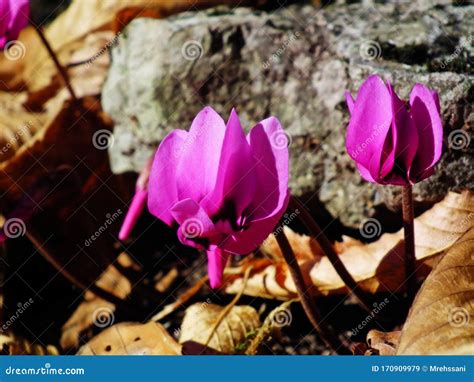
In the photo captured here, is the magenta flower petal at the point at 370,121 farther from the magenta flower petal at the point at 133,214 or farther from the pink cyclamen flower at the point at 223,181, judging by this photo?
the magenta flower petal at the point at 133,214

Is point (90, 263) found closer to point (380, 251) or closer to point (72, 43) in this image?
point (380, 251)

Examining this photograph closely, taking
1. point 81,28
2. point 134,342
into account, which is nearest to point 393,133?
point 134,342

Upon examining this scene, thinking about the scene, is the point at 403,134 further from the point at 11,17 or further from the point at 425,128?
the point at 11,17

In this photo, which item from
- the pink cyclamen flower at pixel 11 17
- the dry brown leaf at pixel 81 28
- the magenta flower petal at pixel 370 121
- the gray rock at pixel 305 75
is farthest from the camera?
the dry brown leaf at pixel 81 28

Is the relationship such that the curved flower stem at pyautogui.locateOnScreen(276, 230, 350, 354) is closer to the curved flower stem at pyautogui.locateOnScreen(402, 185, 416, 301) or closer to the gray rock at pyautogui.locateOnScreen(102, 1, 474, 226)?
the curved flower stem at pyautogui.locateOnScreen(402, 185, 416, 301)

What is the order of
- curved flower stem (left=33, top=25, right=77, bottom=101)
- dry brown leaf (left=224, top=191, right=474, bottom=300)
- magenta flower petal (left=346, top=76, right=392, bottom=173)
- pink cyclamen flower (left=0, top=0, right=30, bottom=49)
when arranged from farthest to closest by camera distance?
1. curved flower stem (left=33, top=25, right=77, bottom=101)
2. pink cyclamen flower (left=0, top=0, right=30, bottom=49)
3. dry brown leaf (left=224, top=191, right=474, bottom=300)
4. magenta flower petal (left=346, top=76, right=392, bottom=173)

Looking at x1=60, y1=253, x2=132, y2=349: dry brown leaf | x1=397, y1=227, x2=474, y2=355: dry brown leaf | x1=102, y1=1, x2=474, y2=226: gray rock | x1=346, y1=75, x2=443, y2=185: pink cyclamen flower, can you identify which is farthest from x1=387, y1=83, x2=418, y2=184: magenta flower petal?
x1=60, y1=253, x2=132, y2=349: dry brown leaf

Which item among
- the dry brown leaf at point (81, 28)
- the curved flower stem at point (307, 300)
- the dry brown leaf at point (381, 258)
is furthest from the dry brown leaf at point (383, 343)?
the dry brown leaf at point (81, 28)
